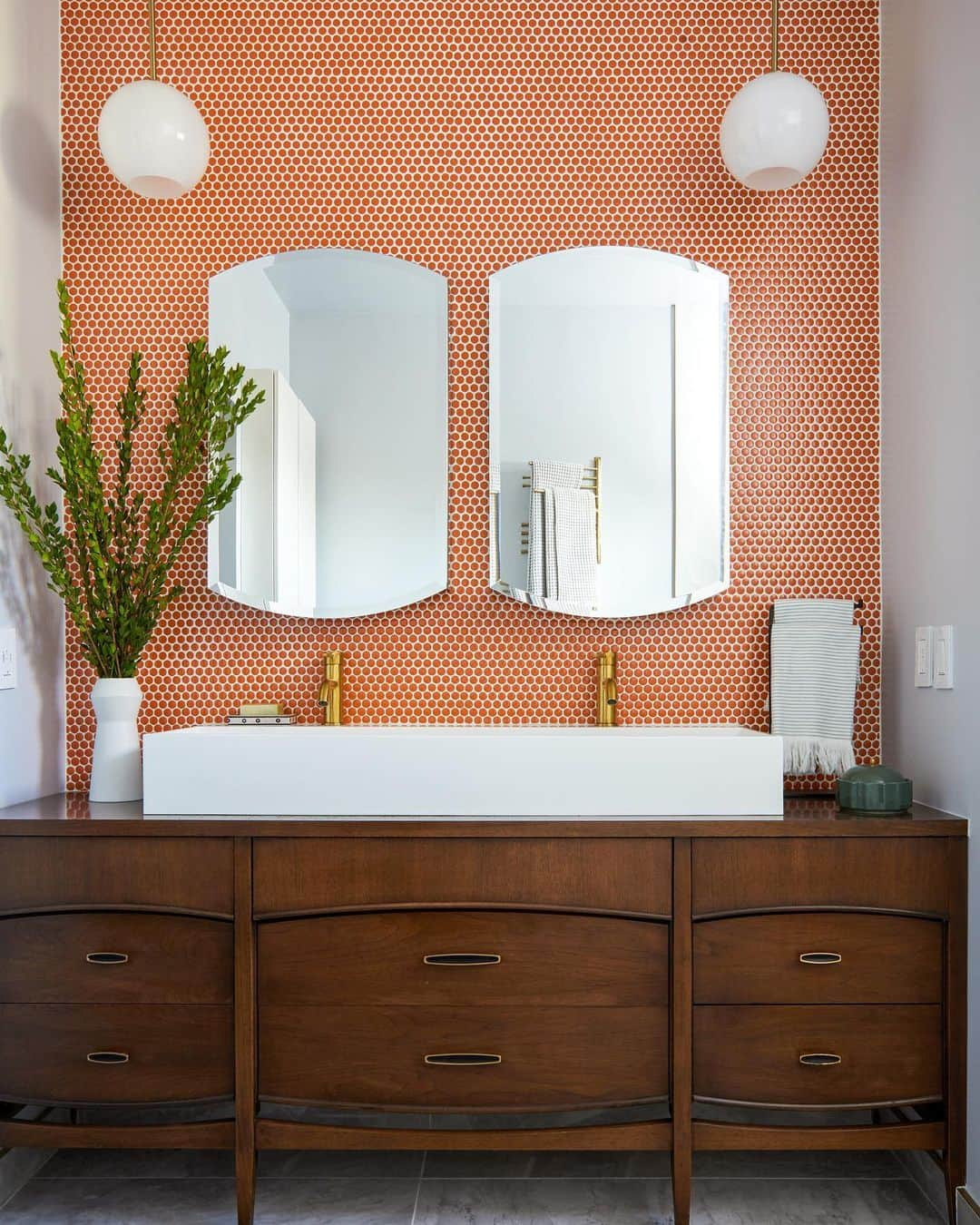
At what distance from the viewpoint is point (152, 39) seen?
7.67 feet

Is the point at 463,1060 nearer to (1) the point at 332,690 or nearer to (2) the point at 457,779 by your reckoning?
(2) the point at 457,779

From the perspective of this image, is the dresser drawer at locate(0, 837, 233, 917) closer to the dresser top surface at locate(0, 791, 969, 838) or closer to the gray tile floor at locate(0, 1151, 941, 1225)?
the dresser top surface at locate(0, 791, 969, 838)

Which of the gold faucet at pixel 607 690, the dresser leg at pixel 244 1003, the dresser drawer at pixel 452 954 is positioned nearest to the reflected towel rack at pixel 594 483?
the gold faucet at pixel 607 690

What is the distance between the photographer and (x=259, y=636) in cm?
249

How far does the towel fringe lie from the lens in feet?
7.63

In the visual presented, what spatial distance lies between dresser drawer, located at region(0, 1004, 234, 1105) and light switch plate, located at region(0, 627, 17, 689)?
657mm

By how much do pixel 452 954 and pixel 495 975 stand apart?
0.09m

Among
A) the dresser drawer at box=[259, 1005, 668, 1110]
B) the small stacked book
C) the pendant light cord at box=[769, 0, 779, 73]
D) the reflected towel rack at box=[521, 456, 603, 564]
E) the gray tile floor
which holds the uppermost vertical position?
the pendant light cord at box=[769, 0, 779, 73]

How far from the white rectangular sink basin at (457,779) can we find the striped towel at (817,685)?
0.38 m

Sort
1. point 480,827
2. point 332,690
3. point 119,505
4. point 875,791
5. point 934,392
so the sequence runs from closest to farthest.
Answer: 1. point 480,827
2. point 875,791
3. point 934,392
4. point 119,505
5. point 332,690

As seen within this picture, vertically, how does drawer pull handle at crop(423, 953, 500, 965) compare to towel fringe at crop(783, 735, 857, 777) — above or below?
below

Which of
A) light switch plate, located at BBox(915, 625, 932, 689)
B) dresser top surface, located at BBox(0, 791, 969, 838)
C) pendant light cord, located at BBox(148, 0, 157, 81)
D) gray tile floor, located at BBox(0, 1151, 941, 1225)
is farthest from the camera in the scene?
pendant light cord, located at BBox(148, 0, 157, 81)

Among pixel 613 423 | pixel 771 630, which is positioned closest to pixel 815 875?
pixel 771 630

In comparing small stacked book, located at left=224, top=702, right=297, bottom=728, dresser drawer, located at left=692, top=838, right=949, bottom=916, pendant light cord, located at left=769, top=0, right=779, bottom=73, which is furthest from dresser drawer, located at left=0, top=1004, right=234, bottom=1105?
pendant light cord, located at left=769, top=0, right=779, bottom=73
